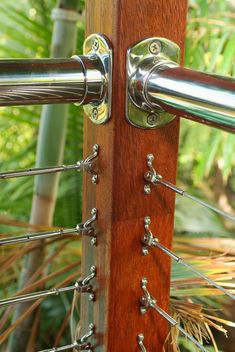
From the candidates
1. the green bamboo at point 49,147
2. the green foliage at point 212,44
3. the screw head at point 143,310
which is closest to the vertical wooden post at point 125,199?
the screw head at point 143,310

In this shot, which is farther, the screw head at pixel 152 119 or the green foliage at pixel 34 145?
the green foliage at pixel 34 145

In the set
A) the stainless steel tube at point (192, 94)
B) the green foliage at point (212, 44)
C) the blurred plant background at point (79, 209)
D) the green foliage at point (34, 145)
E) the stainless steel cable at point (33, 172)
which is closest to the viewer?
the stainless steel tube at point (192, 94)

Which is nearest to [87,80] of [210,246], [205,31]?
[210,246]

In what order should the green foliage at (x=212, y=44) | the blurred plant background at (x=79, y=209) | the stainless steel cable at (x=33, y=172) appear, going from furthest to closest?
the green foliage at (x=212, y=44) → the blurred plant background at (x=79, y=209) → the stainless steel cable at (x=33, y=172)

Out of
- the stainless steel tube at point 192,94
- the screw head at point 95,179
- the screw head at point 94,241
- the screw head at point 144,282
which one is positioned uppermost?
the stainless steel tube at point 192,94

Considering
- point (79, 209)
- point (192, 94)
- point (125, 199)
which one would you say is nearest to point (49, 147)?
point (79, 209)

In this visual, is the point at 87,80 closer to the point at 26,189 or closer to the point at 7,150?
the point at 26,189

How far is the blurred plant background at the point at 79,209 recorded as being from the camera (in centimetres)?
86

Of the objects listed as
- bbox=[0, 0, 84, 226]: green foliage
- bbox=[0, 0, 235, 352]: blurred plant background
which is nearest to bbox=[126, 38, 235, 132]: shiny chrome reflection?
bbox=[0, 0, 235, 352]: blurred plant background

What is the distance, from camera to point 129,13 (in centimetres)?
57

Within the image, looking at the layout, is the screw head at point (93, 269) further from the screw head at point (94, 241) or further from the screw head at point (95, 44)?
the screw head at point (95, 44)

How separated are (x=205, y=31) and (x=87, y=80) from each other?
3.25 feet

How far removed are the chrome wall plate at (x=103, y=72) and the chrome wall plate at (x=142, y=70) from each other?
0.06 feet

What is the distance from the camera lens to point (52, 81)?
56 cm
